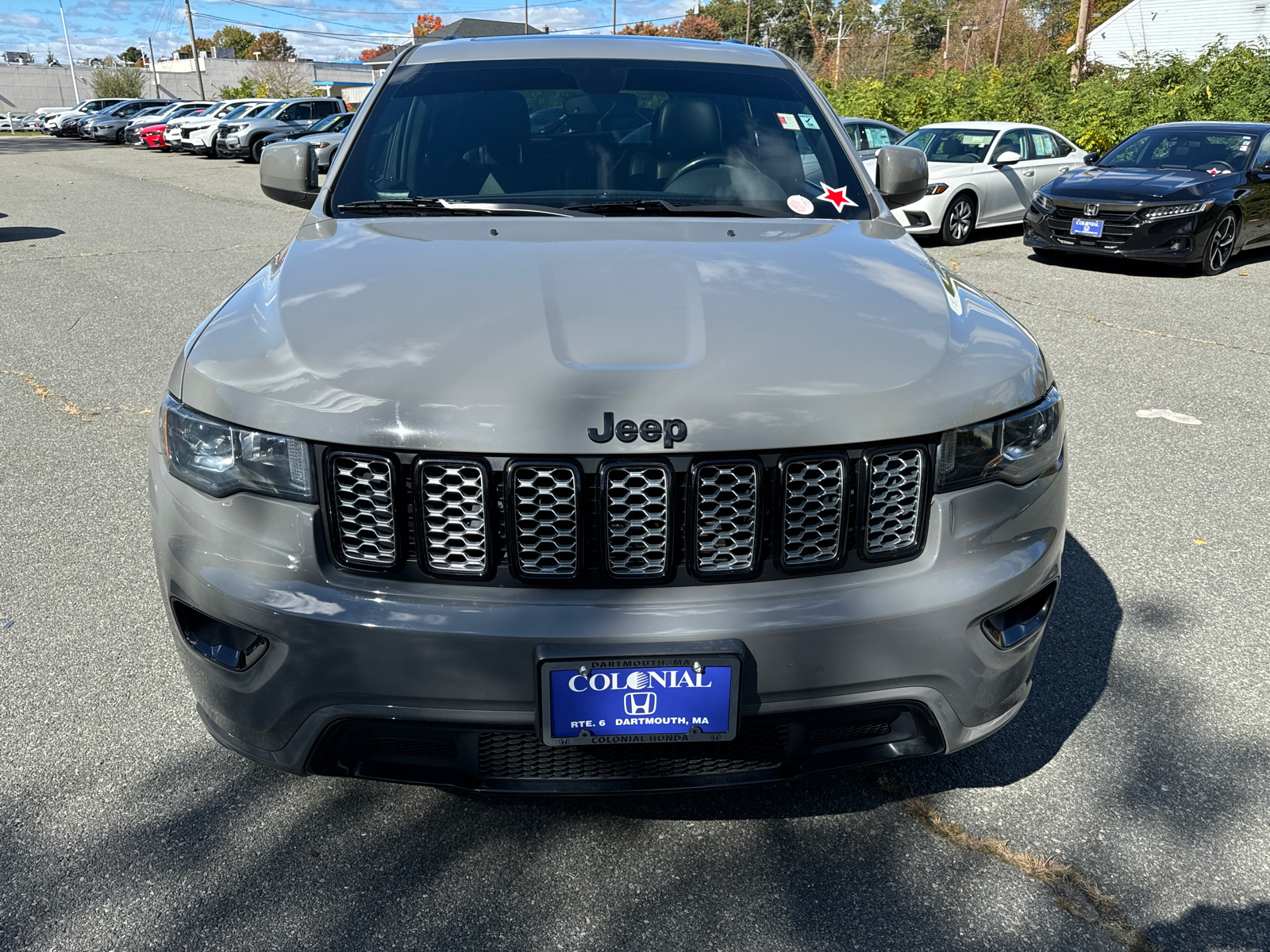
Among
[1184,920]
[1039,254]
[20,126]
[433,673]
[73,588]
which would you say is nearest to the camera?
[433,673]

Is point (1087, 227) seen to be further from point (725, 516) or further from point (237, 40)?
point (237, 40)

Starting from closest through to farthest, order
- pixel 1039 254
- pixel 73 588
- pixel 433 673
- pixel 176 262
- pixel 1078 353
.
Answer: pixel 433 673
pixel 73 588
pixel 1078 353
pixel 176 262
pixel 1039 254

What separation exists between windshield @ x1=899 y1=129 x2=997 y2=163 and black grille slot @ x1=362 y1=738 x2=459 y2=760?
11.8 m

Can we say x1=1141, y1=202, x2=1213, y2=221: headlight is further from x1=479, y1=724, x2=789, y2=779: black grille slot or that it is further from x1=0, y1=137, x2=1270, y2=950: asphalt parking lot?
x1=479, y1=724, x2=789, y2=779: black grille slot

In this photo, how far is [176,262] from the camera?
10375 mm

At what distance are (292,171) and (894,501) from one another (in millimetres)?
2746

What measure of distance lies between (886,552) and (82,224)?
1428cm

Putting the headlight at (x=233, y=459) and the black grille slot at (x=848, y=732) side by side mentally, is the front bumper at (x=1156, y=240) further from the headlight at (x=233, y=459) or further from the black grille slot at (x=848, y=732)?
the headlight at (x=233, y=459)

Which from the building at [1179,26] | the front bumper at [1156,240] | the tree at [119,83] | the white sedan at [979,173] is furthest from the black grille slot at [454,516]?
the tree at [119,83]

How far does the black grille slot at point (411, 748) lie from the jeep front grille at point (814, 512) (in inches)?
29.3

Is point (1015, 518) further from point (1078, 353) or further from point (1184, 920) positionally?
point (1078, 353)

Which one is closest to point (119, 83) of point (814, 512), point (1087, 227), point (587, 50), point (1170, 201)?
point (1087, 227)

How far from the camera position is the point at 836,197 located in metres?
3.19

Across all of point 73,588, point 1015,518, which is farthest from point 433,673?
point 73,588
